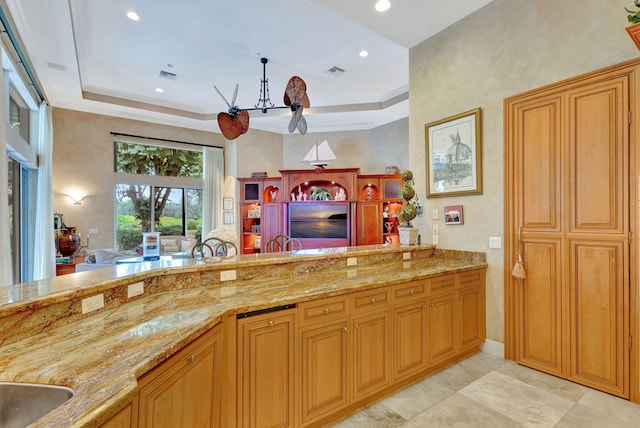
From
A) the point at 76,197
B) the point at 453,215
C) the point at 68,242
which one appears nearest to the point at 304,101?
the point at 453,215

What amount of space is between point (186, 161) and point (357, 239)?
4902mm

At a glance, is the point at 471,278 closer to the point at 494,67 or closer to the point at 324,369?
the point at 324,369

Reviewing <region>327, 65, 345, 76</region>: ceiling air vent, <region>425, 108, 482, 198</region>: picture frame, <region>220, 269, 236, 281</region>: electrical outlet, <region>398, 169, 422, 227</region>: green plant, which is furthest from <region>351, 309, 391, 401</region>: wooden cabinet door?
<region>327, 65, 345, 76</region>: ceiling air vent

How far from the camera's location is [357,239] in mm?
7277

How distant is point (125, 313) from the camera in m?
1.59

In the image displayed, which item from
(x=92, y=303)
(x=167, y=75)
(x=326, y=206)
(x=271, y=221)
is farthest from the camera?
(x=271, y=221)

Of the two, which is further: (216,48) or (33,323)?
(216,48)

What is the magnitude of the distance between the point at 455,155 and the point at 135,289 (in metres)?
3.28

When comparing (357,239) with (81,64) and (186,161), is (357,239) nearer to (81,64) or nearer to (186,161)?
(186,161)

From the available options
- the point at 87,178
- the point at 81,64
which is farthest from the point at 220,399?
the point at 87,178

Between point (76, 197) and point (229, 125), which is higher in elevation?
point (229, 125)

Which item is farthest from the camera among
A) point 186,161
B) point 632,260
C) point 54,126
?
point 186,161

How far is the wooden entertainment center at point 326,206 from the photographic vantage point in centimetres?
727

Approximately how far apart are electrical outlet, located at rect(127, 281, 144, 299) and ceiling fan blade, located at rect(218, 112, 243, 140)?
2.67m
